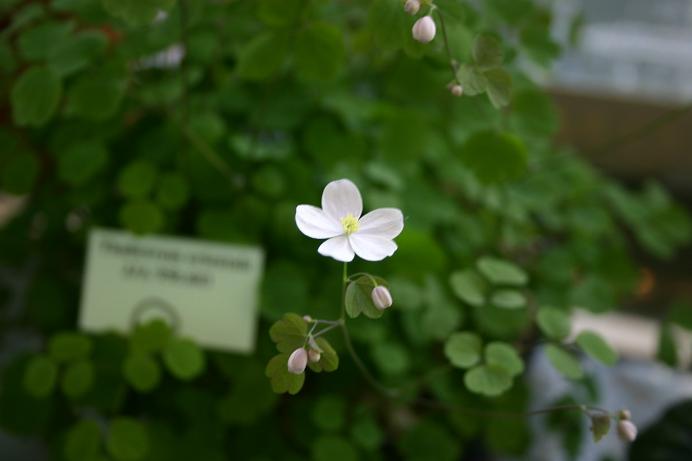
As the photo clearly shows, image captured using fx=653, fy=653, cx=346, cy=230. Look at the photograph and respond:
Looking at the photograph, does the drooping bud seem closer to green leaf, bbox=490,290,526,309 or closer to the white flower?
the white flower

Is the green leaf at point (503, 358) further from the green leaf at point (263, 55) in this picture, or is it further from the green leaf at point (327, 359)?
the green leaf at point (263, 55)

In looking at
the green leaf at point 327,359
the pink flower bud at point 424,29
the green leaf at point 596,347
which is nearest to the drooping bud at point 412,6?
the pink flower bud at point 424,29

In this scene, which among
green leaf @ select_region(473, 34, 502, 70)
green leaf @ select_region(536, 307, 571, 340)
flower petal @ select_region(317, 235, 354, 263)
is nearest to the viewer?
flower petal @ select_region(317, 235, 354, 263)

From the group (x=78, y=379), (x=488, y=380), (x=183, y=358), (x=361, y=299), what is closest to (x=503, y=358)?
(x=488, y=380)

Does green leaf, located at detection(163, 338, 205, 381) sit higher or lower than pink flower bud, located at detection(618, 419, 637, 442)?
lower

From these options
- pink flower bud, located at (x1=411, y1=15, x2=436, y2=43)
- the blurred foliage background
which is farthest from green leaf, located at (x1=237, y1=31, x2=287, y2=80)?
pink flower bud, located at (x1=411, y1=15, x2=436, y2=43)

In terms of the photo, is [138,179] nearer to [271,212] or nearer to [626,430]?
[271,212]
